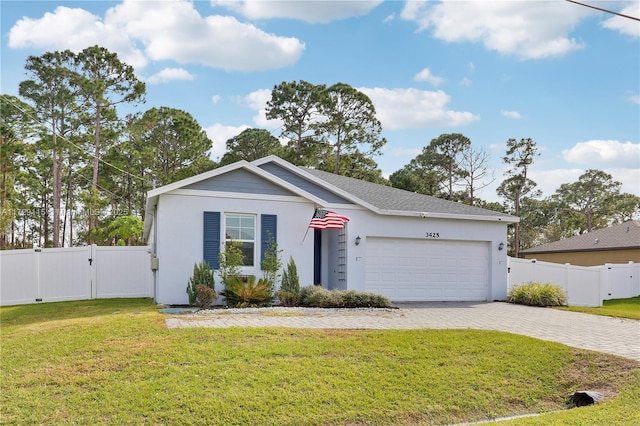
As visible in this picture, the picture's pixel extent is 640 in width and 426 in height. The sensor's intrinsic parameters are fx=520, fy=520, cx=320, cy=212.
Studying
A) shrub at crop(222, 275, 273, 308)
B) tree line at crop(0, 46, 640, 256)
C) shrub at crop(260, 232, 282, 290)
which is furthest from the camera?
tree line at crop(0, 46, 640, 256)

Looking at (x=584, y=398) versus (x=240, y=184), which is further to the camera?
(x=240, y=184)

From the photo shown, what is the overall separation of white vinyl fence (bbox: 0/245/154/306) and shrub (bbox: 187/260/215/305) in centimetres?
471

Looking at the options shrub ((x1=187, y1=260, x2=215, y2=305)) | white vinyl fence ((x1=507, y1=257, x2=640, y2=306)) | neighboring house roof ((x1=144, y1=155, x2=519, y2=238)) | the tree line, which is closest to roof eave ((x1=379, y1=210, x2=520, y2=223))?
neighboring house roof ((x1=144, y1=155, x2=519, y2=238))

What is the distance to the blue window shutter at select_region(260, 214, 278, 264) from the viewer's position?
13.9m

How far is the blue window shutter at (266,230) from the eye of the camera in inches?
548

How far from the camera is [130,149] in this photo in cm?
3281

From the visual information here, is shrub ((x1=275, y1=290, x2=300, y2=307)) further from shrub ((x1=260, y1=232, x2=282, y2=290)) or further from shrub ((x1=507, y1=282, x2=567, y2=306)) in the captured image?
shrub ((x1=507, y1=282, x2=567, y2=306))

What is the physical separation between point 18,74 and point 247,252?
21.8 m

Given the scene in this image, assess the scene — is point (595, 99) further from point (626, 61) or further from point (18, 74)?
point (18, 74)

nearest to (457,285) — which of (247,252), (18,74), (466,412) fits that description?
(247,252)

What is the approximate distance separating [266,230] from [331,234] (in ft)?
10.8

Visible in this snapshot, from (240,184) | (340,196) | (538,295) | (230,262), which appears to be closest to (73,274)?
(230,262)

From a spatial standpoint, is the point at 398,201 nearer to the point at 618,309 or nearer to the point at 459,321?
the point at 459,321

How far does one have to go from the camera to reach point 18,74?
91.8 feet
